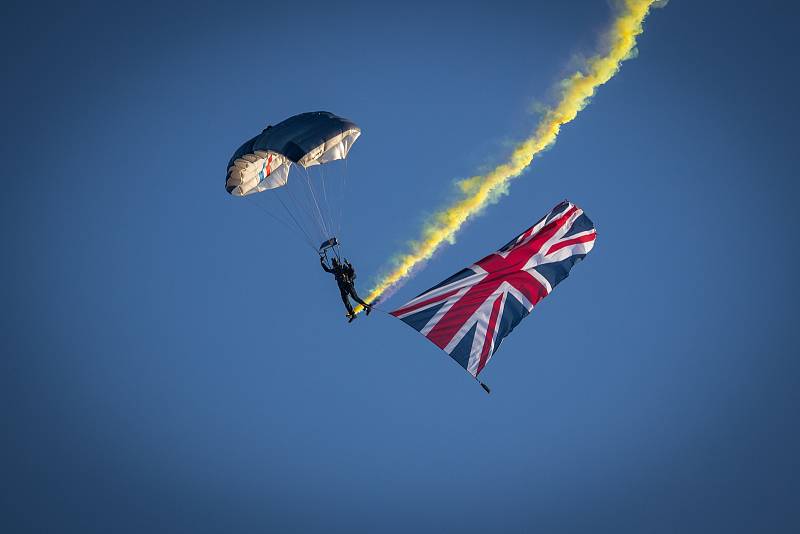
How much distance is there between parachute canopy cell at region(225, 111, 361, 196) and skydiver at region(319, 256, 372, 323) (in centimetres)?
202

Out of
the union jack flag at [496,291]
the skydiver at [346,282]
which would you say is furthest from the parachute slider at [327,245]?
the union jack flag at [496,291]

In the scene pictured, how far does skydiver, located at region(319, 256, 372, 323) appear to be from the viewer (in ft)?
50.4

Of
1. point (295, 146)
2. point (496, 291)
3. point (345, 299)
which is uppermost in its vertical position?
point (295, 146)

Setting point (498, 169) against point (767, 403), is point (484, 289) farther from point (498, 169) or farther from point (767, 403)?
point (767, 403)

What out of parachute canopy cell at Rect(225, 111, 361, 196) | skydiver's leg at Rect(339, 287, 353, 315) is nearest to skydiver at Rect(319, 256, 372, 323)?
skydiver's leg at Rect(339, 287, 353, 315)

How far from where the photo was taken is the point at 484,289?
14.3 meters

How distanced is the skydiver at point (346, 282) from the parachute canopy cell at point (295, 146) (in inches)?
79.6

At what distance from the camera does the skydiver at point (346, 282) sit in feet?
50.4

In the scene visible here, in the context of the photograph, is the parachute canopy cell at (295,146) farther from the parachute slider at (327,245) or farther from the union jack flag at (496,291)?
the union jack flag at (496,291)

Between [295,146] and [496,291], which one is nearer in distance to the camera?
[496,291]

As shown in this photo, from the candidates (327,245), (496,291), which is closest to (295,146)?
(327,245)

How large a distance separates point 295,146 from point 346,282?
2756mm

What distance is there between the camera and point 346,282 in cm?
1547

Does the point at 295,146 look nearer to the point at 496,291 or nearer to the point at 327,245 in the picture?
the point at 327,245
